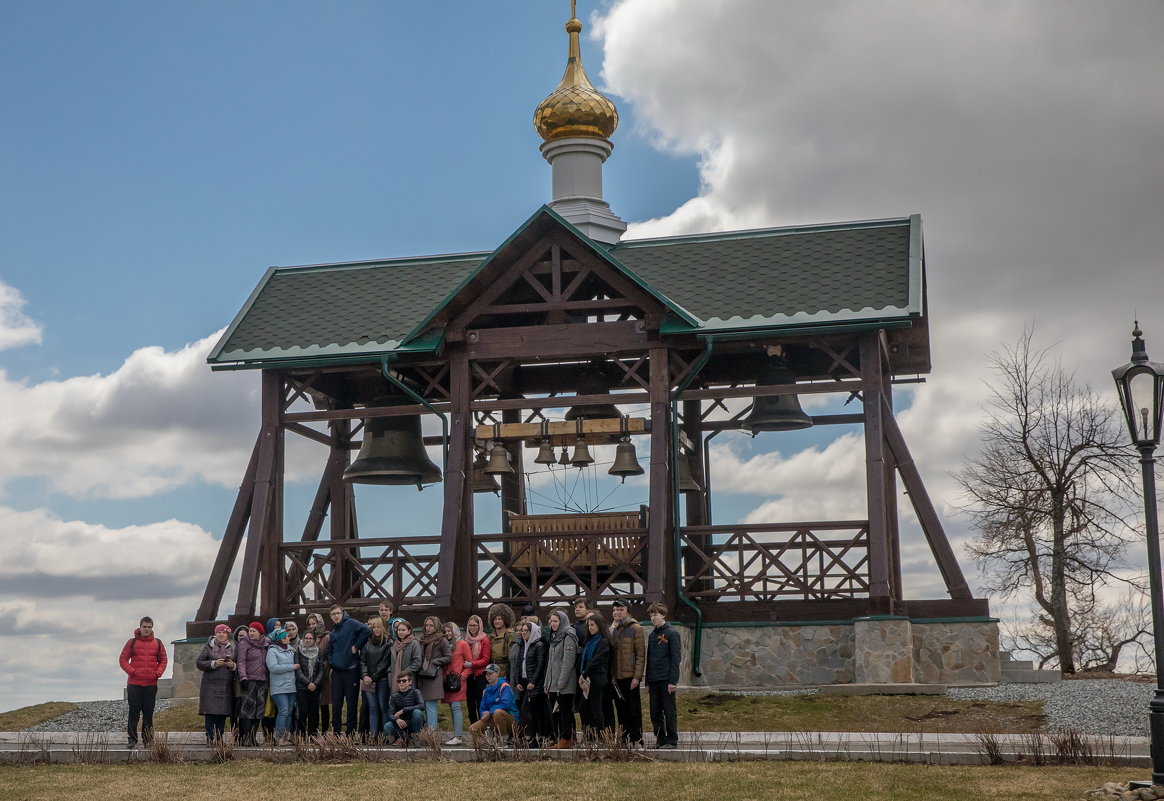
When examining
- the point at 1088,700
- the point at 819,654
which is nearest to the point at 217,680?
the point at 819,654

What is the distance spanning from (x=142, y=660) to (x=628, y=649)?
18.4 feet

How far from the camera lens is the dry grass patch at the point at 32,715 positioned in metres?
20.3

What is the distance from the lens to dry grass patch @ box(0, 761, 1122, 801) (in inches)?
479

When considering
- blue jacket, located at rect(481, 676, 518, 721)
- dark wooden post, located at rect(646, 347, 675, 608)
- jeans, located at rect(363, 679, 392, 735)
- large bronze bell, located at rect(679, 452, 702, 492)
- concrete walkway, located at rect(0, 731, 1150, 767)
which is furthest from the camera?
large bronze bell, located at rect(679, 452, 702, 492)

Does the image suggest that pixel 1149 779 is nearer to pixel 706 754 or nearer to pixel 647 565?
pixel 706 754

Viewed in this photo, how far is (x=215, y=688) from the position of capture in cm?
1617

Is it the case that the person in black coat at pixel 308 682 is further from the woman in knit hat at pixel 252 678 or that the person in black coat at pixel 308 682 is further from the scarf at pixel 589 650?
the scarf at pixel 589 650

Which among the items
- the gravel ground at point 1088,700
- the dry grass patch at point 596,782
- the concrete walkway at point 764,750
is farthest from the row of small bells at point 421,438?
the dry grass patch at point 596,782

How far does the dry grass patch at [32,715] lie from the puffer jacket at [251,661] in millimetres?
5302

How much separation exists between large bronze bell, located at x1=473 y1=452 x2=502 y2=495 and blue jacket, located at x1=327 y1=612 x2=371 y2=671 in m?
6.01

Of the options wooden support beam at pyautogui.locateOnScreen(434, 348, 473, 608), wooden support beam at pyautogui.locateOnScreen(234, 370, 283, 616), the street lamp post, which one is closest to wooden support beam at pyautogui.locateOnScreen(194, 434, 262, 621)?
wooden support beam at pyautogui.locateOnScreen(234, 370, 283, 616)

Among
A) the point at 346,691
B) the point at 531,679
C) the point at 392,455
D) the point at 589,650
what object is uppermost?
the point at 392,455

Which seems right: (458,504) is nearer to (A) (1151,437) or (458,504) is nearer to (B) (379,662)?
(B) (379,662)

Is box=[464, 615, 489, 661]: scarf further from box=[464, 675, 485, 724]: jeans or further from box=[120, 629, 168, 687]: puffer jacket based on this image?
box=[120, 629, 168, 687]: puffer jacket
